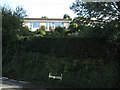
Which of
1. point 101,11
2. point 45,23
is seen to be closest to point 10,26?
point 101,11

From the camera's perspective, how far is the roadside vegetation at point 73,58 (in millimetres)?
7754

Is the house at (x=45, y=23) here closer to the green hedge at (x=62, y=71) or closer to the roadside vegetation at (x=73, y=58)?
the roadside vegetation at (x=73, y=58)

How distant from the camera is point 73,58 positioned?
28.7 feet

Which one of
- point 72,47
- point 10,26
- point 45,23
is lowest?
point 72,47

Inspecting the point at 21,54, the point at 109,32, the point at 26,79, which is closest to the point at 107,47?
the point at 109,32

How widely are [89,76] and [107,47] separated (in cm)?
179

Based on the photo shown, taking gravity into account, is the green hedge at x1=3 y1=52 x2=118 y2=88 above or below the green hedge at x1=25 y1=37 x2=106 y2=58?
below

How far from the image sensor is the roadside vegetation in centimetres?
775

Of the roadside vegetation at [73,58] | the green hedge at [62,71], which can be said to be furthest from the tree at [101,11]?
the green hedge at [62,71]

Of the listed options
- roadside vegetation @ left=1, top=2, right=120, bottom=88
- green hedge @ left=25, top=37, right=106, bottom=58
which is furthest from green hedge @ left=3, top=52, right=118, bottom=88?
green hedge @ left=25, top=37, right=106, bottom=58

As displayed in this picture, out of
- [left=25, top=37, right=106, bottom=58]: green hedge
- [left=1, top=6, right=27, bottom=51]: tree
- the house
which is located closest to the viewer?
[left=25, top=37, right=106, bottom=58]: green hedge

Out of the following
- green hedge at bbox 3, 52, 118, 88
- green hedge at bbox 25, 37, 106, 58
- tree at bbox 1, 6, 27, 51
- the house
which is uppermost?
the house

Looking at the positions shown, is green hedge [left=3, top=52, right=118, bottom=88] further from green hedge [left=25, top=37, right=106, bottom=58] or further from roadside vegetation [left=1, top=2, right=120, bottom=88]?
green hedge [left=25, top=37, right=106, bottom=58]

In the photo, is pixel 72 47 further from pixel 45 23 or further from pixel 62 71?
pixel 45 23
